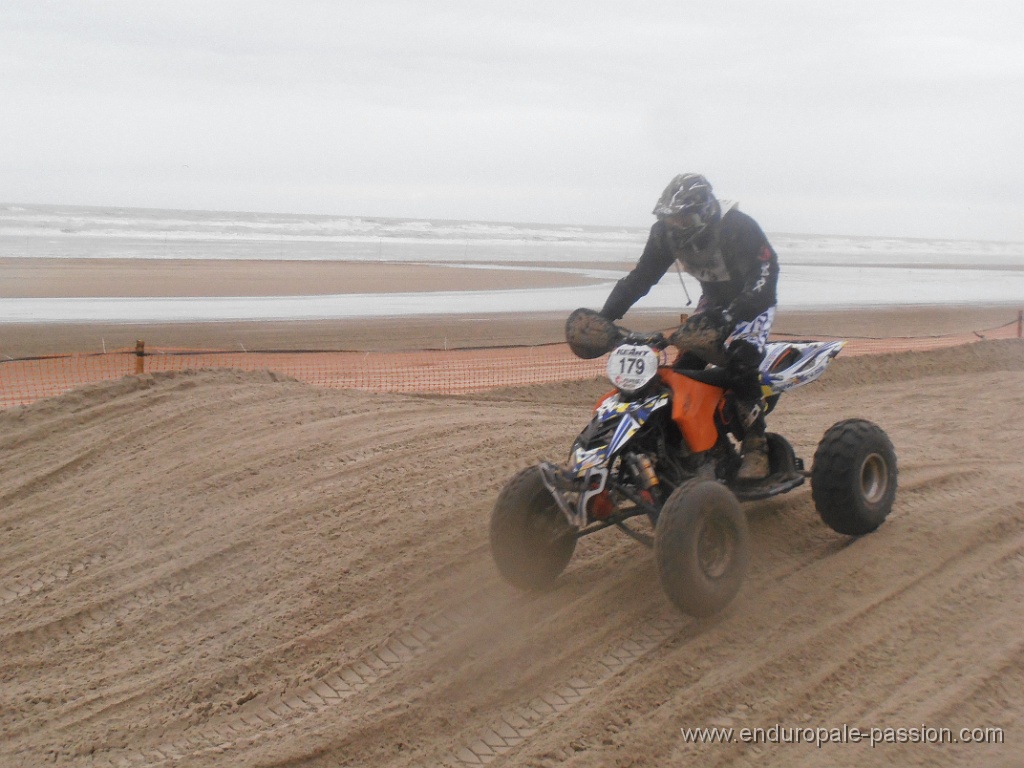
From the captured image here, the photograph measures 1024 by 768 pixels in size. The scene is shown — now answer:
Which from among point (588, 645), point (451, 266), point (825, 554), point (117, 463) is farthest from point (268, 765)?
point (451, 266)

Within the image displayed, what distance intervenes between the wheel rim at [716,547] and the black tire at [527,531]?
696mm

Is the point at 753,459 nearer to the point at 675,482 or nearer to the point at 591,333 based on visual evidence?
the point at 675,482

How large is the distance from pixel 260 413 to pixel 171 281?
897 inches

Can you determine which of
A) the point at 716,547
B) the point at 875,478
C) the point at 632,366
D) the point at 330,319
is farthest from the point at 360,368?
the point at 716,547

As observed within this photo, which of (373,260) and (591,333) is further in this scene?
(373,260)

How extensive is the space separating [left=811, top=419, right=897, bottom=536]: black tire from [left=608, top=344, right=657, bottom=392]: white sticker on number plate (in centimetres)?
134

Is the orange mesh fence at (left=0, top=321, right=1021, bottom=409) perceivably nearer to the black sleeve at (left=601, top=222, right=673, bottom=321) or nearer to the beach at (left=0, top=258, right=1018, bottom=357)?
the beach at (left=0, top=258, right=1018, bottom=357)

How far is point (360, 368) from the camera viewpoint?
14.3 metres

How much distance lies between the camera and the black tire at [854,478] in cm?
551

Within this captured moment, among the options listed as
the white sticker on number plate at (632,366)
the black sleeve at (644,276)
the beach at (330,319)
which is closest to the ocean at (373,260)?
the beach at (330,319)

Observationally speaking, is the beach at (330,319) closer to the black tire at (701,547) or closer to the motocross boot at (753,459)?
the motocross boot at (753,459)

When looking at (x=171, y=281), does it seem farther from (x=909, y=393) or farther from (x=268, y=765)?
(x=268, y=765)

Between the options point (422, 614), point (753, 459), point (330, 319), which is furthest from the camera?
point (330, 319)

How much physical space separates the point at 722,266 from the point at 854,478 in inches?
55.9
